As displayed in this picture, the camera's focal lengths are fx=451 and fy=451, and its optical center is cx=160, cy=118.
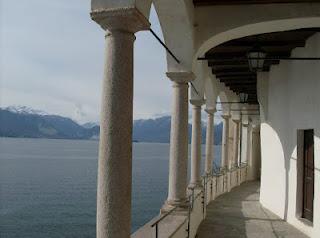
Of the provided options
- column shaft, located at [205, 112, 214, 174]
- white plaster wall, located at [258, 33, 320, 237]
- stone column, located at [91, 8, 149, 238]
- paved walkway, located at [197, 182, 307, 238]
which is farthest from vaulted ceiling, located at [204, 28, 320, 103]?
stone column, located at [91, 8, 149, 238]

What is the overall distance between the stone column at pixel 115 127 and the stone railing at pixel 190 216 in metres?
1.30

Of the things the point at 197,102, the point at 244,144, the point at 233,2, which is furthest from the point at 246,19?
the point at 244,144

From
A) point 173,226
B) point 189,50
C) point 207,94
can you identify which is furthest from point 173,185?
point 207,94

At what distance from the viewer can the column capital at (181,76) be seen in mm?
9648

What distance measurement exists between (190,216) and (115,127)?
18.6 feet

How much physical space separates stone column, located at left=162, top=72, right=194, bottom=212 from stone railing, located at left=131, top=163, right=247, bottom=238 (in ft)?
1.04

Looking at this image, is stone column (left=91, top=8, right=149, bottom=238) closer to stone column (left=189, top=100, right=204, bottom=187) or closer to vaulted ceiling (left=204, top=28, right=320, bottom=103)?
vaulted ceiling (left=204, top=28, right=320, bottom=103)

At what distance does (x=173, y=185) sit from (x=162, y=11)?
3.67m

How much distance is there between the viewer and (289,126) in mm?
13672

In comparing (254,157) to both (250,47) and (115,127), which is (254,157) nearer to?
(250,47)

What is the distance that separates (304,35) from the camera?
37.5 feet

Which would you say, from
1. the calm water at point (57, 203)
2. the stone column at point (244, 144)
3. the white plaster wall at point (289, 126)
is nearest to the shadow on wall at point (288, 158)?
the white plaster wall at point (289, 126)

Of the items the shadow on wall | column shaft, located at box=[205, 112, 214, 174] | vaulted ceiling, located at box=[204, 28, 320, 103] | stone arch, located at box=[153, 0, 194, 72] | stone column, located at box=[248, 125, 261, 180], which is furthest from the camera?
stone column, located at box=[248, 125, 261, 180]

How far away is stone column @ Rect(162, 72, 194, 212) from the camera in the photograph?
380 inches
